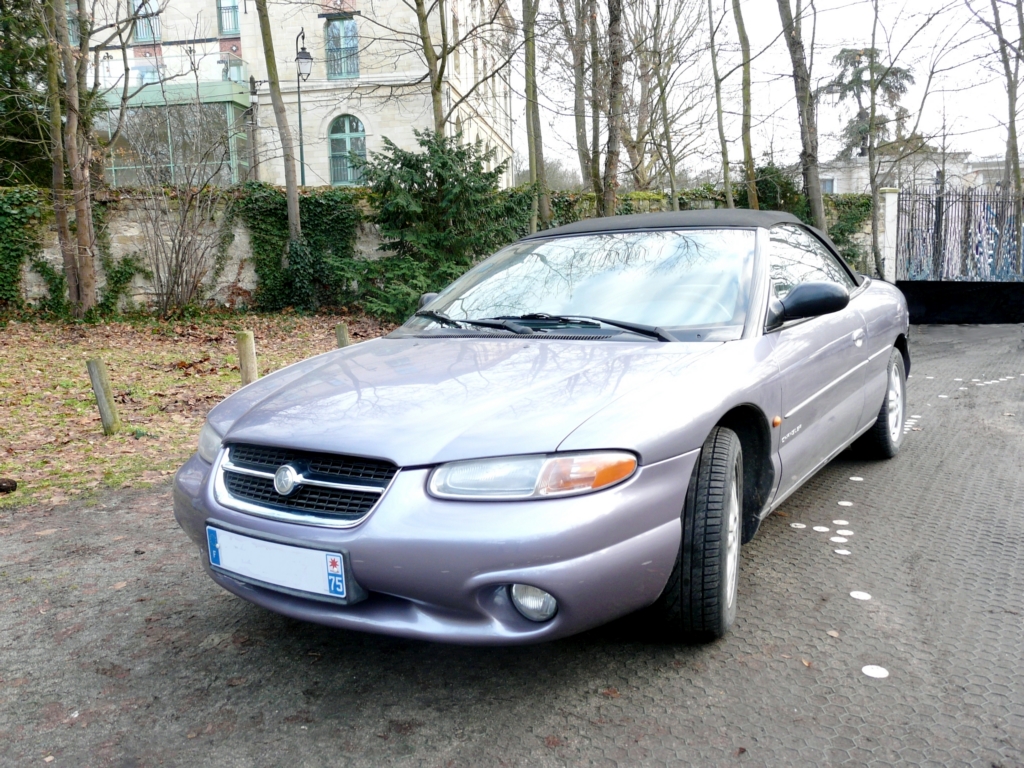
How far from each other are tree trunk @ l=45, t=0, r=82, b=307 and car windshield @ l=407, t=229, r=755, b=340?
13200 mm

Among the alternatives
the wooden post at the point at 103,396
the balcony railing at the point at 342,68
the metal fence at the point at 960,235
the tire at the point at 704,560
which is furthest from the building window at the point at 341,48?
the tire at the point at 704,560

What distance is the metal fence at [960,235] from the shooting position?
15.4 meters

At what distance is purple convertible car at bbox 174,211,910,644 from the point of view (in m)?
2.12

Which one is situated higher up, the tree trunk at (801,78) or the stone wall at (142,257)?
the tree trunk at (801,78)

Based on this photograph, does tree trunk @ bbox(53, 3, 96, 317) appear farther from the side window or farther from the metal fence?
the metal fence

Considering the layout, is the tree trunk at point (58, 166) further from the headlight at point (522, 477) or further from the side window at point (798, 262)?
the headlight at point (522, 477)

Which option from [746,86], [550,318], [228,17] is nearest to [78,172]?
[746,86]

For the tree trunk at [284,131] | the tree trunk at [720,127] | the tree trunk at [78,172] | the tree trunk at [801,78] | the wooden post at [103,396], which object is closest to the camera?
the wooden post at [103,396]

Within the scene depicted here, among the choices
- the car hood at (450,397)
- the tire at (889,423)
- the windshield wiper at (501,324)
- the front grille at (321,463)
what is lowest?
the tire at (889,423)

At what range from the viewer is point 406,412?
2.40 meters

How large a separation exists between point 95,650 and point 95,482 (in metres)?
2.66

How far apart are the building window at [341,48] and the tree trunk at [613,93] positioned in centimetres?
1907

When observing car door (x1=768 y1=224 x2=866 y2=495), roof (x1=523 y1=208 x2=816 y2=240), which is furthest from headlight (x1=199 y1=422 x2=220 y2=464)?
car door (x1=768 y1=224 x2=866 y2=495)

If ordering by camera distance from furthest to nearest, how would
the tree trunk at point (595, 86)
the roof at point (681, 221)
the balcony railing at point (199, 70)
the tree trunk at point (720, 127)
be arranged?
1. the balcony railing at point (199, 70)
2. the tree trunk at point (720, 127)
3. the tree trunk at point (595, 86)
4. the roof at point (681, 221)
